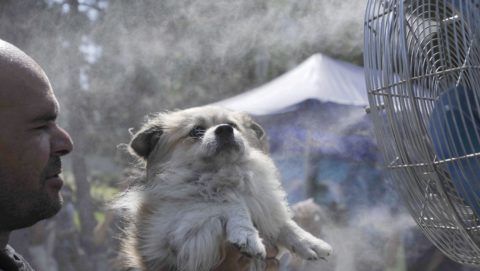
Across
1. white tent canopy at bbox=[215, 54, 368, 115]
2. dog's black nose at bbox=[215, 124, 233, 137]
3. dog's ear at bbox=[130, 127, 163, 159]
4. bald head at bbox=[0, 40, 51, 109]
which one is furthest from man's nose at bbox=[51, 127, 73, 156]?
white tent canopy at bbox=[215, 54, 368, 115]

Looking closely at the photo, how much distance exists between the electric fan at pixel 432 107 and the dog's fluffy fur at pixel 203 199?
2.47 ft

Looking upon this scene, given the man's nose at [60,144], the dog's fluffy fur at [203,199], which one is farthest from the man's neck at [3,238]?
the dog's fluffy fur at [203,199]

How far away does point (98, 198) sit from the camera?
29.6 ft

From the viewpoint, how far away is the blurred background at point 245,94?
538cm

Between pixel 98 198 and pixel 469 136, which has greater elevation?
pixel 469 136

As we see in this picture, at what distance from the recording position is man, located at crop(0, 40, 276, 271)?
1.83 m

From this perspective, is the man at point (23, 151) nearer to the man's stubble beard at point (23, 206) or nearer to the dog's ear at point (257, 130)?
the man's stubble beard at point (23, 206)

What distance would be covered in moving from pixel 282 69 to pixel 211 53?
79.1 inches

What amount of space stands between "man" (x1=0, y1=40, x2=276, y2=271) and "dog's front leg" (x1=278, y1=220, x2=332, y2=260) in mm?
1331

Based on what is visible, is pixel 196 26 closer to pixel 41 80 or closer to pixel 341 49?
pixel 341 49

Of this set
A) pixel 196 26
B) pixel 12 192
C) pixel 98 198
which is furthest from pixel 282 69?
pixel 12 192

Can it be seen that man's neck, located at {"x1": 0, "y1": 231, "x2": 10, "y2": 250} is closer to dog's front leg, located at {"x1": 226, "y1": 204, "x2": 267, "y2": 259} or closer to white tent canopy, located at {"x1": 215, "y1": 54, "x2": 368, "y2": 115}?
dog's front leg, located at {"x1": 226, "y1": 204, "x2": 267, "y2": 259}

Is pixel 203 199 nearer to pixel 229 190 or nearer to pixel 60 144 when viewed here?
pixel 229 190

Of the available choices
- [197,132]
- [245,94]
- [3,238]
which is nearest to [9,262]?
[3,238]
